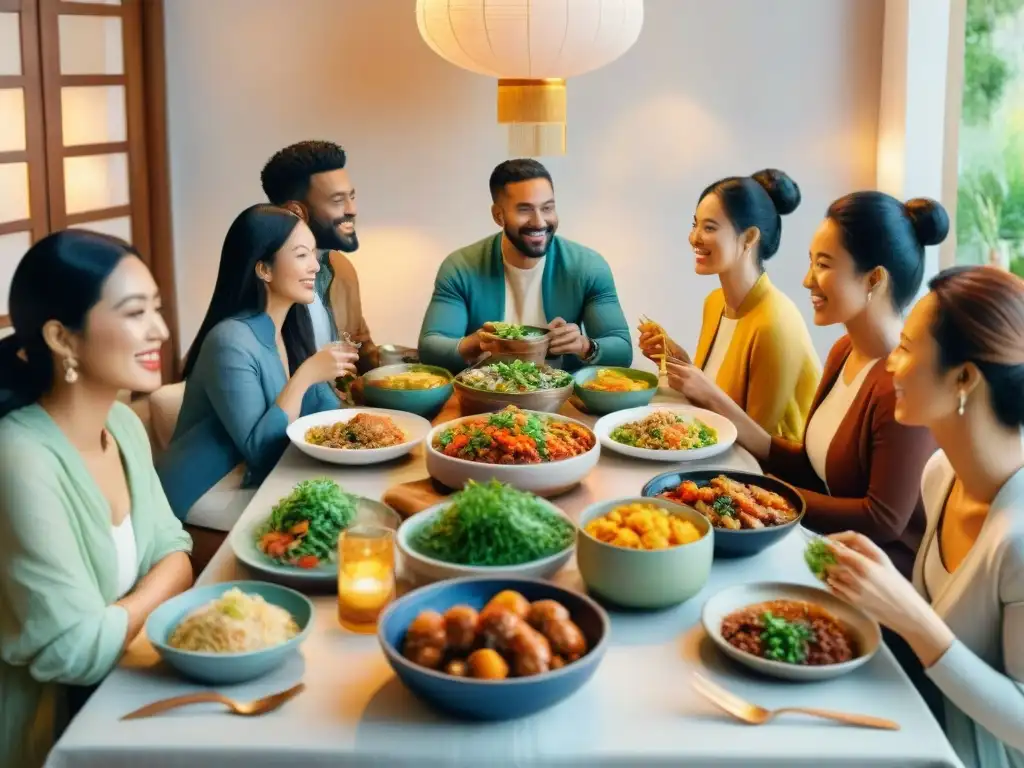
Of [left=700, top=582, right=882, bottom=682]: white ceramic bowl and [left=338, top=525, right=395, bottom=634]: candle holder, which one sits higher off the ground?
[left=338, top=525, right=395, bottom=634]: candle holder

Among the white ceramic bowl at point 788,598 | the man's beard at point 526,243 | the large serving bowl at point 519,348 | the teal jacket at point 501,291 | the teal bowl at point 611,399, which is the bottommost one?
the white ceramic bowl at point 788,598

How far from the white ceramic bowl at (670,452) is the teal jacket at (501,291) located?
879 mm

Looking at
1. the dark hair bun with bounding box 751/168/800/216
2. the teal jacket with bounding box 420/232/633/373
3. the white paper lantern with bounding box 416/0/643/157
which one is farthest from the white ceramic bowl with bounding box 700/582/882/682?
the white paper lantern with bounding box 416/0/643/157

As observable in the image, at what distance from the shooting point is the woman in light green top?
171cm

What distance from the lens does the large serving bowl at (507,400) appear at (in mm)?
2740

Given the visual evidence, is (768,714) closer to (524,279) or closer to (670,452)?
(670,452)

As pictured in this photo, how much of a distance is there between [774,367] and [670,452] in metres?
0.65

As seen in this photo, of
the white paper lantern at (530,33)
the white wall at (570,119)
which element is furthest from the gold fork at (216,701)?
the white wall at (570,119)

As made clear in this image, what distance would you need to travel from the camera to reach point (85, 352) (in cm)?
189

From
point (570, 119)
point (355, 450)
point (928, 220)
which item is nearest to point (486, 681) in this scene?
point (355, 450)

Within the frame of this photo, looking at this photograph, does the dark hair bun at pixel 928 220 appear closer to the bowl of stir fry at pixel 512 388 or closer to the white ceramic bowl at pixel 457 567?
the bowl of stir fry at pixel 512 388

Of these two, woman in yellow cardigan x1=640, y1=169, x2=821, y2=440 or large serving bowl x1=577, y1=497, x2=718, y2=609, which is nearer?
large serving bowl x1=577, y1=497, x2=718, y2=609

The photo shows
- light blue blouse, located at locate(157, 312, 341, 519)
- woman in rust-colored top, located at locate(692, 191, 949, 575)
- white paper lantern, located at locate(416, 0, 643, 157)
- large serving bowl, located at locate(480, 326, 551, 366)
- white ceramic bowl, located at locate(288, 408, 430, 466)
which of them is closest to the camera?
woman in rust-colored top, located at locate(692, 191, 949, 575)

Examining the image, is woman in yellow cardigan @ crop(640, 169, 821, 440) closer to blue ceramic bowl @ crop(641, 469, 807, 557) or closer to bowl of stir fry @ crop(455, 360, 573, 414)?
bowl of stir fry @ crop(455, 360, 573, 414)
